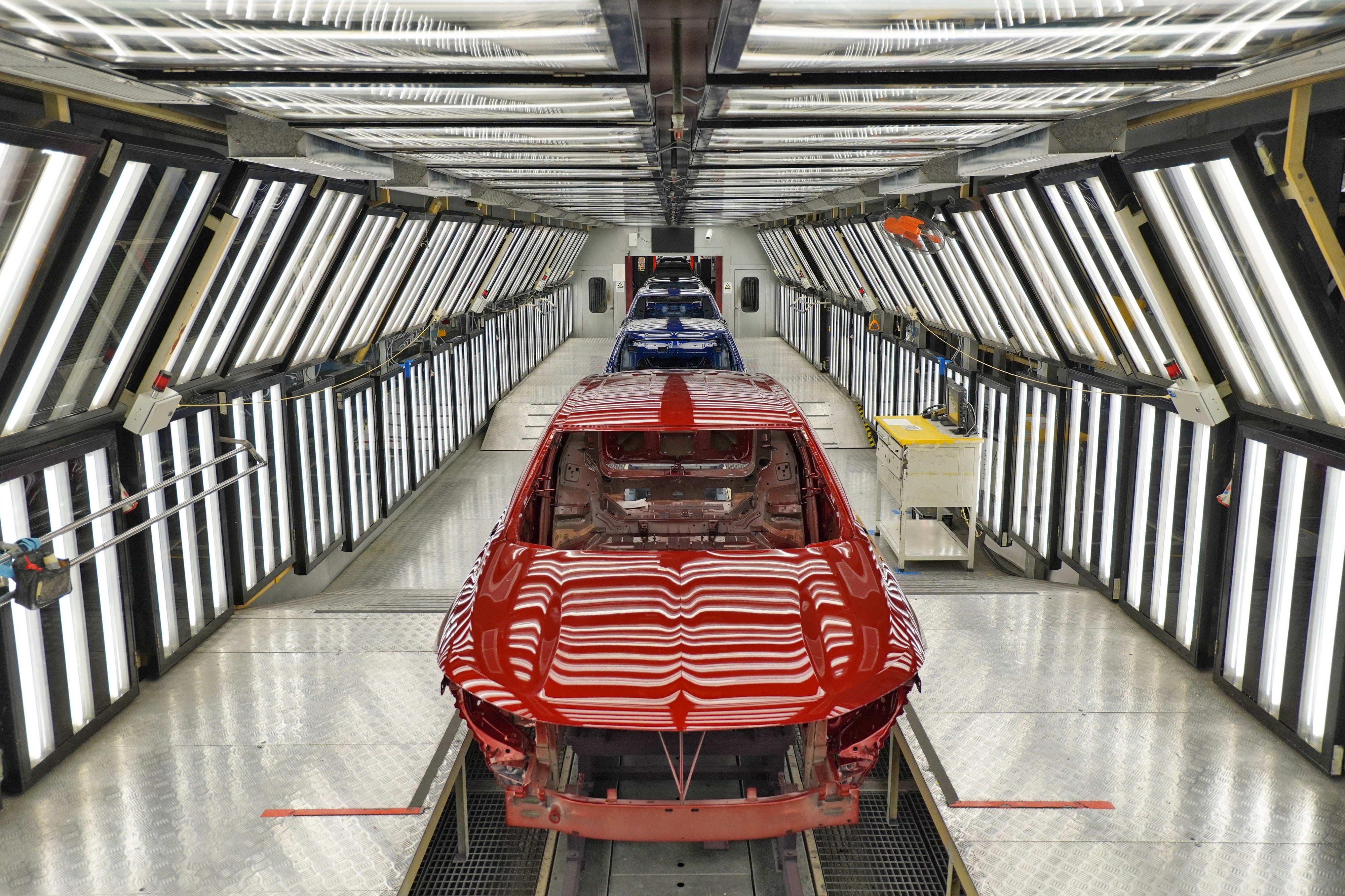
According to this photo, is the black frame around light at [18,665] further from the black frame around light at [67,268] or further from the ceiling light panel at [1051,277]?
the ceiling light panel at [1051,277]

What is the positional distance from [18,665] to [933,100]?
156 inches

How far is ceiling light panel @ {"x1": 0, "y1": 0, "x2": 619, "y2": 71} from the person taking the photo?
1.87m

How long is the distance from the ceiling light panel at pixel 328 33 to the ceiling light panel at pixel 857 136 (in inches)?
60.7

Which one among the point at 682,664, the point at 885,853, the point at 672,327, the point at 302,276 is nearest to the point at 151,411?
Result: the point at 302,276

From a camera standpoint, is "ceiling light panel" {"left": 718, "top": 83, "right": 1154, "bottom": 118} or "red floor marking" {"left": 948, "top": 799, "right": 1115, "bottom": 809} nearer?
"ceiling light panel" {"left": 718, "top": 83, "right": 1154, "bottom": 118}

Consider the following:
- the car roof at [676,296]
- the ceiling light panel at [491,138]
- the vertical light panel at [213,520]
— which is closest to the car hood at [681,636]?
the ceiling light panel at [491,138]

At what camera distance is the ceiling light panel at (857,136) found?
3.77m

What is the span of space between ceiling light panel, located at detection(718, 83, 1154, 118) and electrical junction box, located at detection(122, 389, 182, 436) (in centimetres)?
301

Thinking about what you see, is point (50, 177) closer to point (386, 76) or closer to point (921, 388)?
point (386, 76)

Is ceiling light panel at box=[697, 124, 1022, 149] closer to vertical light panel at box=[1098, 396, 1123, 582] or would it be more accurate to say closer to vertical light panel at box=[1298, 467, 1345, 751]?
vertical light panel at box=[1298, 467, 1345, 751]

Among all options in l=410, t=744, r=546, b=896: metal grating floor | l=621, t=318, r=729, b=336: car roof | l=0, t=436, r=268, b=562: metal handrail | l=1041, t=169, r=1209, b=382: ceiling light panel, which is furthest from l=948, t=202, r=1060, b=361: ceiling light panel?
l=0, t=436, r=268, b=562: metal handrail

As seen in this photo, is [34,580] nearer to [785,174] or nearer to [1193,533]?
[785,174]

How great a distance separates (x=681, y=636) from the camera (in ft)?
10.0

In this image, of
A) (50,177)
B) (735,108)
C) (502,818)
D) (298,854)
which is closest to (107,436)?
(50,177)
